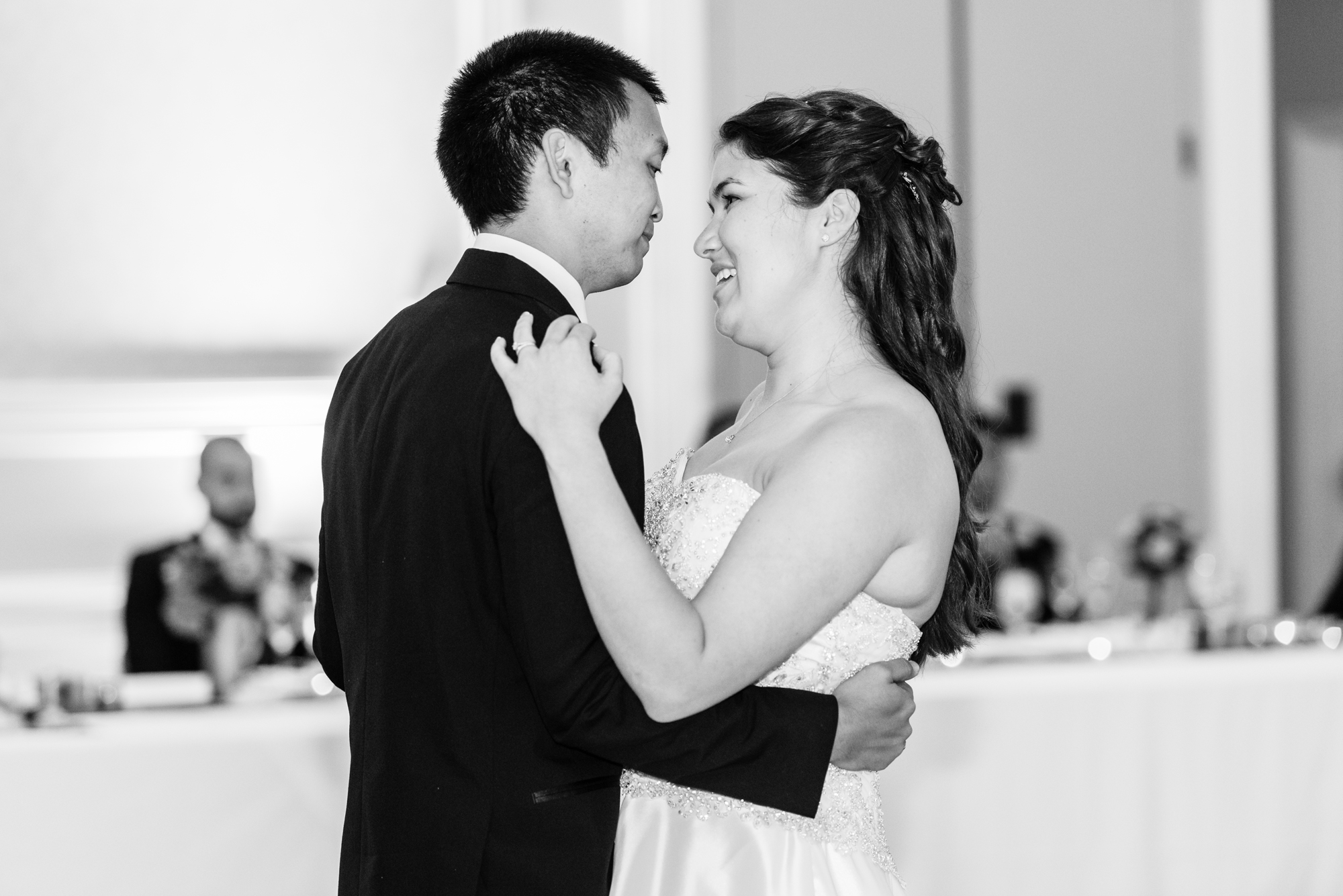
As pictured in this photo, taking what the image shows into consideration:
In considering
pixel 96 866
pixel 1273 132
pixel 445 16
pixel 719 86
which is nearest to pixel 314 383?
pixel 445 16

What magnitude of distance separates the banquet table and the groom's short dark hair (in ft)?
4.61

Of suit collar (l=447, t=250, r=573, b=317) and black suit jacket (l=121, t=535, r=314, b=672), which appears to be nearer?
suit collar (l=447, t=250, r=573, b=317)

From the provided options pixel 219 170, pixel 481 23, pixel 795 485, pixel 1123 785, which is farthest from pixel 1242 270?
pixel 795 485

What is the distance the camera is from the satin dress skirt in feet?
6.08

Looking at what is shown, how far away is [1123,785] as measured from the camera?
3.19 meters

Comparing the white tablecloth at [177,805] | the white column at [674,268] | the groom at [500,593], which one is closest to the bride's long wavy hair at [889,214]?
the groom at [500,593]

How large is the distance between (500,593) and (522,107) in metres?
0.61

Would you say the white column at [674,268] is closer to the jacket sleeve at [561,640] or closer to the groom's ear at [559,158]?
the groom's ear at [559,158]

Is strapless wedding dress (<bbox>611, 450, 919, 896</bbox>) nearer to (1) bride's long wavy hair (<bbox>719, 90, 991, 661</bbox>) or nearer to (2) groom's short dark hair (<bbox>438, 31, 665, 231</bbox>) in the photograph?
(1) bride's long wavy hair (<bbox>719, 90, 991, 661</bbox>)

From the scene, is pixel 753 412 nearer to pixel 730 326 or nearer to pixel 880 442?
pixel 730 326

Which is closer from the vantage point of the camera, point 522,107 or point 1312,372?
point 522,107

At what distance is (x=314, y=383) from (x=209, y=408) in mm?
399

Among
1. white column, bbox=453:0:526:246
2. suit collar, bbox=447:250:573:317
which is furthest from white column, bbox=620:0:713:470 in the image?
suit collar, bbox=447:250:573:317

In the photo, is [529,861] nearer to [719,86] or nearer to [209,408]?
[209,408]
